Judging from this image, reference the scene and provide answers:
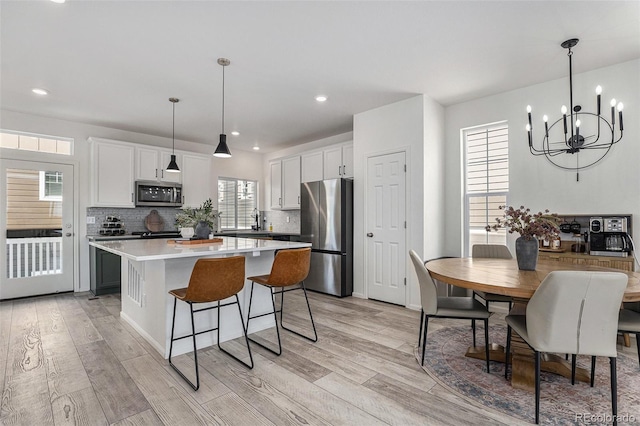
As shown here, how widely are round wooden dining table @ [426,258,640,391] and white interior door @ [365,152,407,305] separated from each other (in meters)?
1.40

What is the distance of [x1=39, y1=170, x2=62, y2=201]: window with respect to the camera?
461cm

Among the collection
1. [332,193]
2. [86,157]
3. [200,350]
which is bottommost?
[200,350]

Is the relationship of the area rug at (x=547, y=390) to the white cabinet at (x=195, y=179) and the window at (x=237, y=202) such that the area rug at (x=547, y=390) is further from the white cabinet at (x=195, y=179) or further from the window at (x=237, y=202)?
the window at (x=237, y=202)

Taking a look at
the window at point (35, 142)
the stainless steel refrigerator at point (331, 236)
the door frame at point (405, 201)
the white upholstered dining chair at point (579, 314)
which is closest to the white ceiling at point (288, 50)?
the window at point (35, 142)

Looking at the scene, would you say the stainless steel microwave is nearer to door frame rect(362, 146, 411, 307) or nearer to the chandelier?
door frame rect(362, 146, 411, 307)

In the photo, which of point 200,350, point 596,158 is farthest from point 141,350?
point 596,158

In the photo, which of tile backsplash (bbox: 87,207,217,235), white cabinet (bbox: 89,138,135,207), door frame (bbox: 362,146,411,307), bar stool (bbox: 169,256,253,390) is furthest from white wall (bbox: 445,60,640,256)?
white cabinet (bbox: 89,138,135,207)

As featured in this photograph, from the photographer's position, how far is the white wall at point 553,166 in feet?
10.2

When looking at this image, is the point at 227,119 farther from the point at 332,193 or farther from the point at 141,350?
the point at 141,350

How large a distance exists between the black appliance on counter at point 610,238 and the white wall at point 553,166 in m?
0.14

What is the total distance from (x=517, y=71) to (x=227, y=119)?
3.74m

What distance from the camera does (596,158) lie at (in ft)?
10.8

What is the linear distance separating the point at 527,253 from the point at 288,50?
8.43 feet
